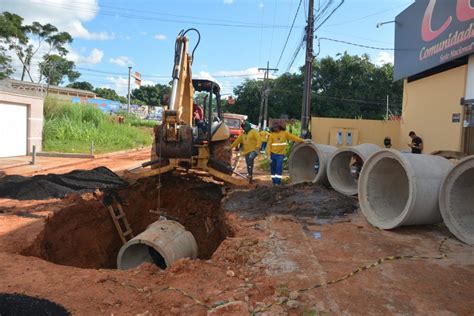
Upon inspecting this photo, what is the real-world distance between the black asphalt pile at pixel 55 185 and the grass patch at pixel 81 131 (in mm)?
10407

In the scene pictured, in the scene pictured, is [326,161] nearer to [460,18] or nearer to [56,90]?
[460,18]

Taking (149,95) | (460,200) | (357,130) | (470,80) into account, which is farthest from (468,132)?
(149,95)

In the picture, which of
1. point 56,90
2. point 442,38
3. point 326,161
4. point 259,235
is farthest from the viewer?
point 56,90

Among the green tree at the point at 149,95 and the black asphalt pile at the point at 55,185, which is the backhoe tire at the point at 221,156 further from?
the green tree at the point at 149,95

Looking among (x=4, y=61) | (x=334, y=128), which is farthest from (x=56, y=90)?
(x=334, y=128)

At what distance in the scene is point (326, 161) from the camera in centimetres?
1023

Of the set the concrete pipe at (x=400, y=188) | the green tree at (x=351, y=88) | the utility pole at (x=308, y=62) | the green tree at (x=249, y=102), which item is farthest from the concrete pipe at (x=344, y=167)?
the green tree at (x=249, y=102)

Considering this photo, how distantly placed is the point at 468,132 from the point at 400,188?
535cm

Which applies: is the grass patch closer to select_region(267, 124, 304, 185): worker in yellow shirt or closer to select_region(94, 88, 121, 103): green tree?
select_region(267, 124, 304, 185): worker in yellow shirt

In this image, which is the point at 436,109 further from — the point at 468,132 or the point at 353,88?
the point at 353,88

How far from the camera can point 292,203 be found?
820 centimetres

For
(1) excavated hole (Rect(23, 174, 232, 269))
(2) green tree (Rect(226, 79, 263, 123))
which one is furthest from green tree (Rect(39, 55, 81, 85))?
(1) excavated hole (Rect(23, 174, 232, 269))

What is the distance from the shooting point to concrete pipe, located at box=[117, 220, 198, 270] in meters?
6.20

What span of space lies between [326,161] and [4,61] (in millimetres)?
43516
